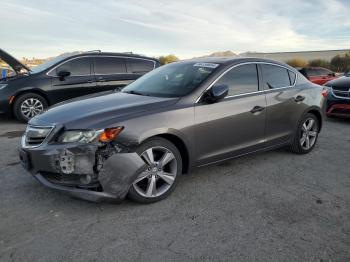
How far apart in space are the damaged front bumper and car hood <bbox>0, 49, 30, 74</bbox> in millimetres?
5579

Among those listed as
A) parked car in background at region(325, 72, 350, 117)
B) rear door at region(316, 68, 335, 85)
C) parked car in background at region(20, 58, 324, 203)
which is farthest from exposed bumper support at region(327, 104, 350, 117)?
rear door at region(316, 68, 335, 85)

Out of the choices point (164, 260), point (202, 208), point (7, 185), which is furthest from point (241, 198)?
point (7, 185)

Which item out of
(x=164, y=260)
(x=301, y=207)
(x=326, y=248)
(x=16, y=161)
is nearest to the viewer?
(x=164, y=260)

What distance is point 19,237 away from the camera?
276cm

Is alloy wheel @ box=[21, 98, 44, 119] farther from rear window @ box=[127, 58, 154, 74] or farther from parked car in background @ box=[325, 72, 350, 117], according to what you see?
parked car in background @ box=[325, 72, 350, 117]

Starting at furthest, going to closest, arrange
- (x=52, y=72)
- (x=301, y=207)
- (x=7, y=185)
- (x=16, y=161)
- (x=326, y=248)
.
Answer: (x=52, y=72)
(x=16, y=161)
(x=7, y=185)
(x=301, y=207)
(x=326, y=248)

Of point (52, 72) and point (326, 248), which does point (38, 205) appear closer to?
point (326, 248)

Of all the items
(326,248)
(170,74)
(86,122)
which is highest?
(170,74)

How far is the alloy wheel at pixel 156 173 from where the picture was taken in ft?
10.8

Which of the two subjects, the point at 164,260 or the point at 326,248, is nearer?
the point at 164,260

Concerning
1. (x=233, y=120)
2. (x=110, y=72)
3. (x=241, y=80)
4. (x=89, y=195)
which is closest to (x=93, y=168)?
(x=89, y=195)

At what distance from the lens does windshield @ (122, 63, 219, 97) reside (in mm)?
3877

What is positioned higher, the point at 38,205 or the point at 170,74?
the point at 170,74

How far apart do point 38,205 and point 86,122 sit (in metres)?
1.04
